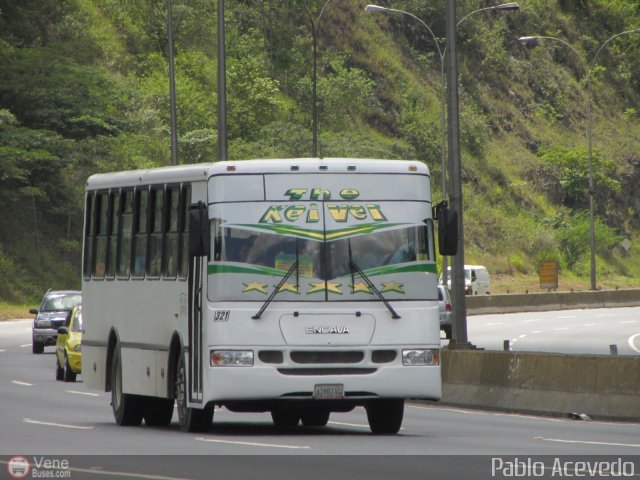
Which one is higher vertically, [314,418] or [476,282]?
[476,282]

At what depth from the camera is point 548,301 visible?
66.6 metres

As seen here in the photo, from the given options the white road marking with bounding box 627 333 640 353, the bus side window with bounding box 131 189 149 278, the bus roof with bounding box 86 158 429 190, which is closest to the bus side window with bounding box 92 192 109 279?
the bus side window with bounding box 131 189 149 278

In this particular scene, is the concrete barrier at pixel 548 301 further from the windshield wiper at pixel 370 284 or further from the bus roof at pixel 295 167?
the windshield wiper at pixel 370 284

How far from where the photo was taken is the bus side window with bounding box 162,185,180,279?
18.5 meters

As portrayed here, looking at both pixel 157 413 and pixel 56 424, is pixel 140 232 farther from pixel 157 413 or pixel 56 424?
pixel 56 424

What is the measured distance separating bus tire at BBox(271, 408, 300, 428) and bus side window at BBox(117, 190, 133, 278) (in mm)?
2514

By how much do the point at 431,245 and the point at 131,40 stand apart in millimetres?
70823

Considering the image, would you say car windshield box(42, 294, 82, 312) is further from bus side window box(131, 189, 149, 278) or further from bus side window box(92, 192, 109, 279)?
bus side window box(131, 189, 149, 278)

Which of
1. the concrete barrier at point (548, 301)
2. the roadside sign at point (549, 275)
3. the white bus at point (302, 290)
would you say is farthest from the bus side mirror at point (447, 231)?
the roadside sign at point (549, 275)

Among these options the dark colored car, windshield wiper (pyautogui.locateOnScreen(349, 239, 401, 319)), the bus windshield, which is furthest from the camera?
the dark colored car

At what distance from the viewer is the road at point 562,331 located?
1542 inches

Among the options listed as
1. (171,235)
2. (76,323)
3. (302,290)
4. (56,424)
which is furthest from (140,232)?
(76,323)

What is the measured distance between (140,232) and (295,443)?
4.33 meters
